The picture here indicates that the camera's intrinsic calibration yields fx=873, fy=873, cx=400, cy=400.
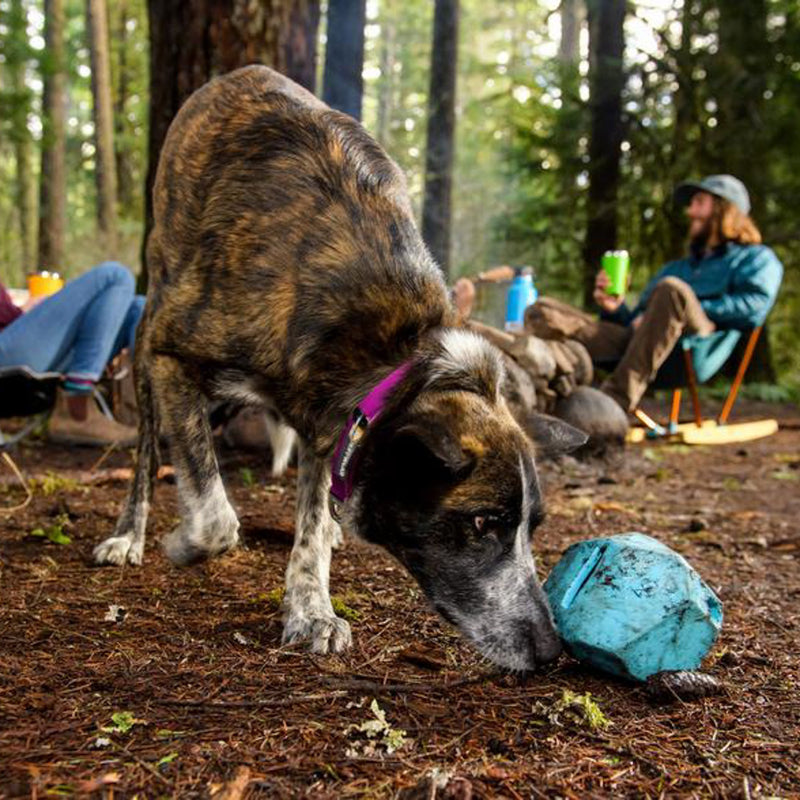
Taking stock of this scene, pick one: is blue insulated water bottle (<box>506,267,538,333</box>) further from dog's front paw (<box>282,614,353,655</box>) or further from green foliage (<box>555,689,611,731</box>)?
green foliage (<box>555,689,611,731</box>)

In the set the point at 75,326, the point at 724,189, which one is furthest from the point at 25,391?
the point at 724,189

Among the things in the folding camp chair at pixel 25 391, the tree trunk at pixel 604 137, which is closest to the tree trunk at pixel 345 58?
the folding camp chair at pixel 25 391

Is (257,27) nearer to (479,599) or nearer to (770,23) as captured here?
(479,599)

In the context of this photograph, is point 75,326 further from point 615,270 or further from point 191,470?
point 615,270

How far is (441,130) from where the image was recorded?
Answer: 15750mm

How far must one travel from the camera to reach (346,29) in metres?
8.34

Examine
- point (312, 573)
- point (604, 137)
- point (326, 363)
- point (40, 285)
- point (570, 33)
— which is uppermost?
point (570, 33)

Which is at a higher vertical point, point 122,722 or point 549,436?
point 549,436

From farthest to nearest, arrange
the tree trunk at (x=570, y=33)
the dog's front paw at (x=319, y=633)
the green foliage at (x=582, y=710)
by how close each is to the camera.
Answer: the tree trunk at (x=570, y=33) < the dog's front paw at (x=319, y=633) < the green foliage at (x=582, y=710)

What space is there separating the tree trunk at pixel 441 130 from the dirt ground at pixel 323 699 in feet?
39.0

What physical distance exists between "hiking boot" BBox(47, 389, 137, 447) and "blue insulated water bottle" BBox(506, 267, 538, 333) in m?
3.45

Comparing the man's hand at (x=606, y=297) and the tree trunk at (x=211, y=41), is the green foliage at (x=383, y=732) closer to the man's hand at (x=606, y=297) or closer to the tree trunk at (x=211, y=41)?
the tree trunk at (x=211, y=41)

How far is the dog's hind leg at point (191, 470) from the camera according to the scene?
10.8ft

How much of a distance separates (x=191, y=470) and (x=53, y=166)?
1623 cm
